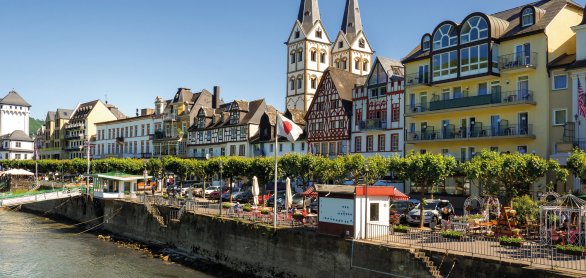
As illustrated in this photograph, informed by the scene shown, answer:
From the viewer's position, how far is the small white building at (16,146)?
431 feet

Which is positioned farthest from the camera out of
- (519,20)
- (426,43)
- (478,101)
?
(426,43)

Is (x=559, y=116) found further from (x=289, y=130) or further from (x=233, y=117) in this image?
(x=233, y=117)

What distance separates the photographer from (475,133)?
47.4 m

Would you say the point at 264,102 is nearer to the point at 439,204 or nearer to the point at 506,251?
the point at 439,204

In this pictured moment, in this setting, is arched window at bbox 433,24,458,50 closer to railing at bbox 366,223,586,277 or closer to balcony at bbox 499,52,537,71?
balcony at bbox 499,52,537,71

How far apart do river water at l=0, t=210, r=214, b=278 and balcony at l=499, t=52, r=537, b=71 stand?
28.4m

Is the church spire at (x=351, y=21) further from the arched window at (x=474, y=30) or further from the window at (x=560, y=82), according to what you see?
the window at (x=560, y=82)

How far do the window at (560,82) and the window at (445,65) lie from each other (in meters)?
8.29

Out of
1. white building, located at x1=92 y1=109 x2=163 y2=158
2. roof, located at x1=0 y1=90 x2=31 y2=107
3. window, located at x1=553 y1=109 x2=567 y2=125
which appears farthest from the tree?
roof, located at x1=0 y1=90 x2=31 y2=107

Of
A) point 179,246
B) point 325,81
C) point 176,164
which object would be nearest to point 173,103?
point 176,164

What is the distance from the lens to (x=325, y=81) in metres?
66.4

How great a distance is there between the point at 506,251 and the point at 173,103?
75.2 m

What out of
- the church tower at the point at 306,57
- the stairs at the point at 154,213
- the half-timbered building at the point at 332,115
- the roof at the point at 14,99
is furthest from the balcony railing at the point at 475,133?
the roof at the point at 14,99

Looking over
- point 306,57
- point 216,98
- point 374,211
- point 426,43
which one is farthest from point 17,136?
point 374,211
